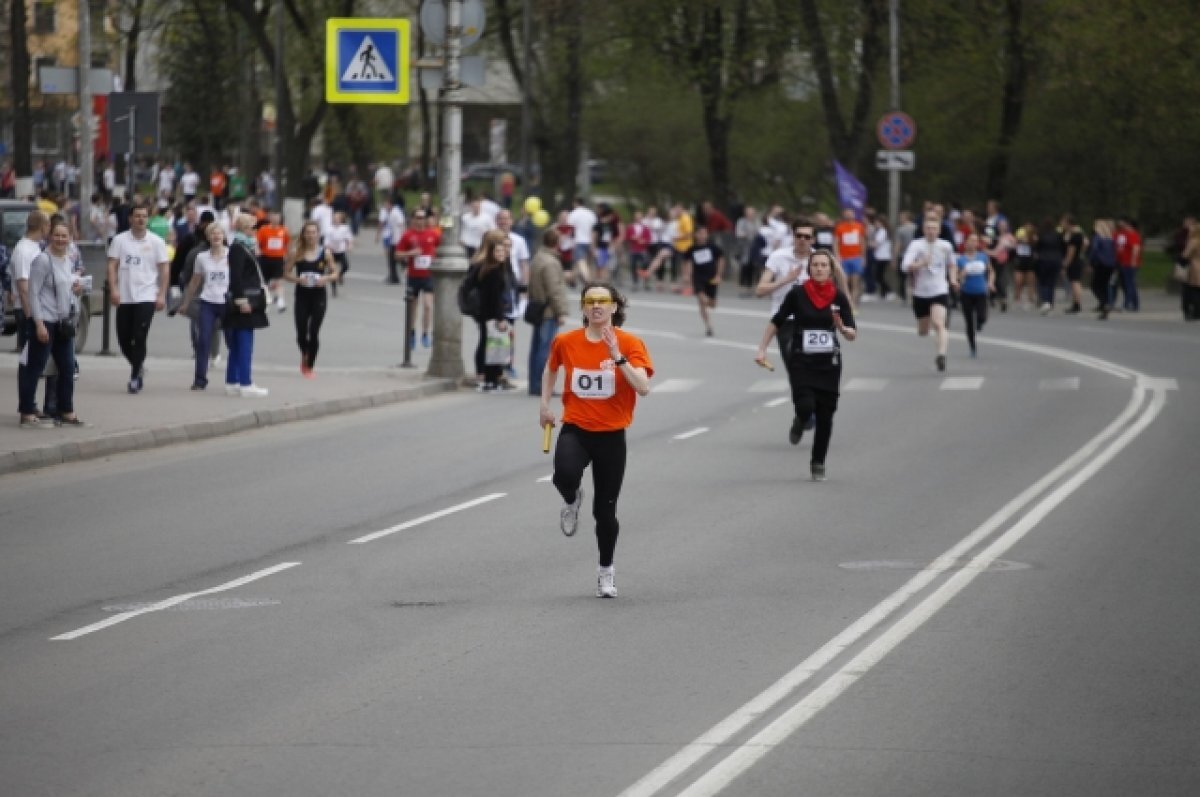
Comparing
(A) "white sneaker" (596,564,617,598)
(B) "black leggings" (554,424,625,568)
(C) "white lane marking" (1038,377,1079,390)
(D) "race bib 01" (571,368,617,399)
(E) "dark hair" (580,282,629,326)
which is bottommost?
(C) "white lane marking" (1038,377,1079,390)

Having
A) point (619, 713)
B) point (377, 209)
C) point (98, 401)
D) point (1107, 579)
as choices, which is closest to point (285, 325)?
point (98, 401)

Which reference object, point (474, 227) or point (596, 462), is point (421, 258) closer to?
point (474, 227)

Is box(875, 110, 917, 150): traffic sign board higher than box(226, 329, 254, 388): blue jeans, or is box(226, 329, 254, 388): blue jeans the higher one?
box(875, 110, 917, 150): traffic sign board

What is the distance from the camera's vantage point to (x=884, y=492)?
15.8 m

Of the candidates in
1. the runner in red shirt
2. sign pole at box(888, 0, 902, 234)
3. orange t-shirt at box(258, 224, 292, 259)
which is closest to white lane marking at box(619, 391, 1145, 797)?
the runner in red shirt

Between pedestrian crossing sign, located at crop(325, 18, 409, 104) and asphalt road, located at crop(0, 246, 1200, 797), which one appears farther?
pedestrian crossing sign, located at crop(325, 18, 409, 104)

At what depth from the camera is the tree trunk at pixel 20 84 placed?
43.6 meters

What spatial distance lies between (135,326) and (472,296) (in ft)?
12.8

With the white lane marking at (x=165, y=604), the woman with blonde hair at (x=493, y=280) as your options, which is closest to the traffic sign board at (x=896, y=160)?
the woman with blonde hair at (x=493, y=280)

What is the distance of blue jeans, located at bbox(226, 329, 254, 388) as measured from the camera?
2211 centimetres

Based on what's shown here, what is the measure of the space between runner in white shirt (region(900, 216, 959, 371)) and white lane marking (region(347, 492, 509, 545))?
39.1ft

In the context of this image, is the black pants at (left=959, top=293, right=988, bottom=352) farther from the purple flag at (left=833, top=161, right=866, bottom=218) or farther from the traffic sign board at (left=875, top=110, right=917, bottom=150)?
the purple flag at (left=833, top=161, right=866, bottom=218)

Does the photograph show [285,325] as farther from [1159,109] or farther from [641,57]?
[641,57]

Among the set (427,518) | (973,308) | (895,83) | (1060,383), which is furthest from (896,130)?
(427,518)
